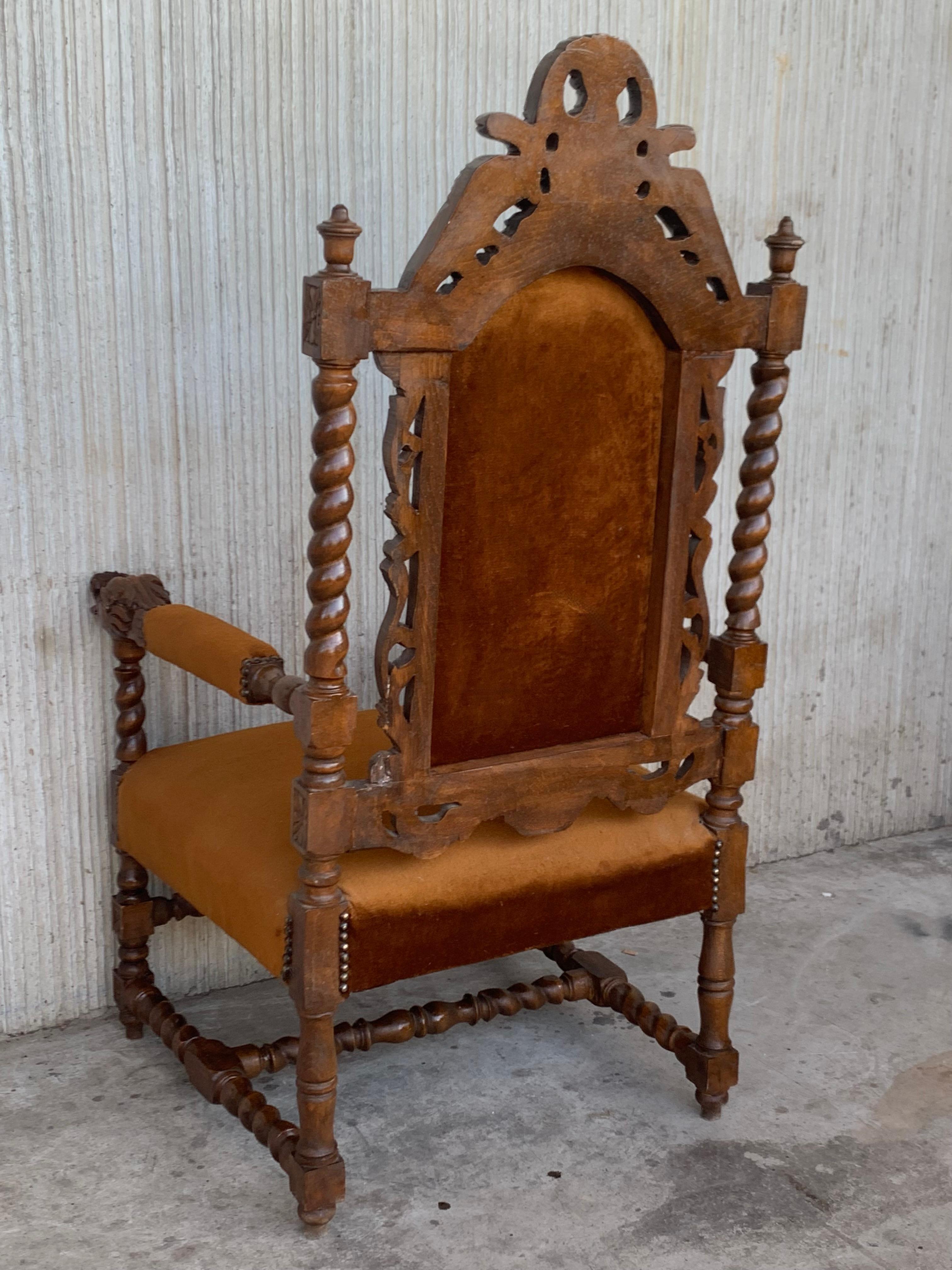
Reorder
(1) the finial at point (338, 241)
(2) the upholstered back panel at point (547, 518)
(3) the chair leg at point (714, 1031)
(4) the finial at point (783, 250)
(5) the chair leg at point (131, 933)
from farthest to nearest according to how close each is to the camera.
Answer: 1. (5) the chair leg at point (131, 933)
2. (3) the chair leg at point (714, 1031)
3. (4) the finial at point (783, 250)
4. (2) the upholstered back panel at point (547, 518)
5. (1) the finial at point (338, 241)

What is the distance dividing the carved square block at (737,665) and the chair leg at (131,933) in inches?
39.7

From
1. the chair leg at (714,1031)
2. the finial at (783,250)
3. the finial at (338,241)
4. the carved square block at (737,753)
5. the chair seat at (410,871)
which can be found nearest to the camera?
the finial at (338,241)

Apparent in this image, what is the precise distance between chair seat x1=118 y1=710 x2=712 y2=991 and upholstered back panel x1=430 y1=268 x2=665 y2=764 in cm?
16

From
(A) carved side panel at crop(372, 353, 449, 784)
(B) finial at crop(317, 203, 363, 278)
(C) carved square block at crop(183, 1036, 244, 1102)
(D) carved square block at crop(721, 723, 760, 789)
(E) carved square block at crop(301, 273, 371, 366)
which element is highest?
(B) finial at crop(317, 203, 363, 278)

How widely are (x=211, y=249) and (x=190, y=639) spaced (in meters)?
0.75

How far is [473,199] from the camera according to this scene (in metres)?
1.65

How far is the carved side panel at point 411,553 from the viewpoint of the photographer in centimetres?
167

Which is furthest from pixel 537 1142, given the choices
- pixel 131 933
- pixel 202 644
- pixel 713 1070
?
pixel 202 644

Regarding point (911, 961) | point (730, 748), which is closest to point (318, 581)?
point (730, 748)

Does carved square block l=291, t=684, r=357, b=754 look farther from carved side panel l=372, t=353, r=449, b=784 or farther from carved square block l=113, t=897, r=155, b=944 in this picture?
carved square block l=113, t=897, r=155, b=944

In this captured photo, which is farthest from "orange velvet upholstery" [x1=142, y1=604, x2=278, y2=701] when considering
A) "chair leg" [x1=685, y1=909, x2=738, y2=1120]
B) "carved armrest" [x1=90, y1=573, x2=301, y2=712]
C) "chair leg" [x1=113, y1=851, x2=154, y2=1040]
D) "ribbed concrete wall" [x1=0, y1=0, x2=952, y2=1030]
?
"chair leg" [x1=685, y1=909, x2=738, y2=1120]

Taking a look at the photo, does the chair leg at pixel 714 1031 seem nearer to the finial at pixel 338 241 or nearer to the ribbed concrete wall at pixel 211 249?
the ribbed concrete wall at pixel 211 249

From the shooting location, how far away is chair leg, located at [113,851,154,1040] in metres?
2.40

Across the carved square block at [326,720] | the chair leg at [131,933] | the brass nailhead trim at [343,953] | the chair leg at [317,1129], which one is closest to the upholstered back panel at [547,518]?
the carved square block at [326,720]
